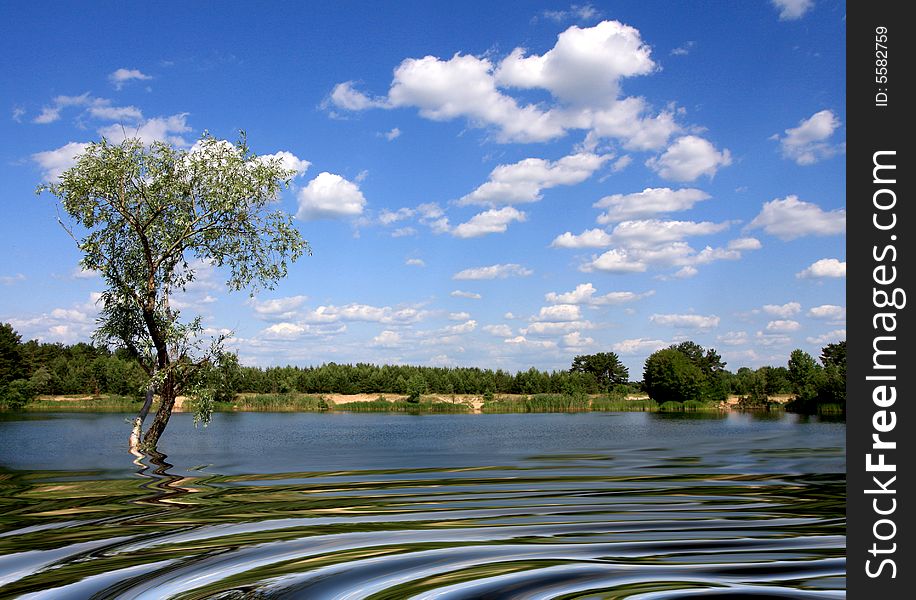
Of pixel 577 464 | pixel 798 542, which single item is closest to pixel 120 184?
pixel 577 464

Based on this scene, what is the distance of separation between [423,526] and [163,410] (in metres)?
17.0

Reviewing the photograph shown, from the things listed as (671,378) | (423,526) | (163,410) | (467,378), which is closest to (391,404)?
(467,378)

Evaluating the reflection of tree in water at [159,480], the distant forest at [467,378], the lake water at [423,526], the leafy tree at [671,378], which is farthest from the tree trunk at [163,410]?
the leafy tree at [671,378]

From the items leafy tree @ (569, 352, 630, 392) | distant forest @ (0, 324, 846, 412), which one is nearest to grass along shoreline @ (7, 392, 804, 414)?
distant forest @ (0, 324, 846, 412)

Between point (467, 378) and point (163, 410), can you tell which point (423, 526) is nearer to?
point (163, 410)

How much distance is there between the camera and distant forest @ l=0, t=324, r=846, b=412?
71.9 m

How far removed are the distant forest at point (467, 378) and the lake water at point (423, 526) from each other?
44.9 meters

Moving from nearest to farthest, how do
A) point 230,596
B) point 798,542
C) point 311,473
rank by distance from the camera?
point 230,596
point 798,542
point 311,473

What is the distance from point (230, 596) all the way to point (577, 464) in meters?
16.0

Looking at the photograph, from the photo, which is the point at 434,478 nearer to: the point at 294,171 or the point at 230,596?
the point at 230,596

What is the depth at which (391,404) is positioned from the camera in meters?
76.8

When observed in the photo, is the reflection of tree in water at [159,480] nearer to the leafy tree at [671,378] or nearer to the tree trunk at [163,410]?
the tree trunk at [163,410]

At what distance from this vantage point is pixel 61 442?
1233 inches

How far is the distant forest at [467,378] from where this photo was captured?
71.9 m
